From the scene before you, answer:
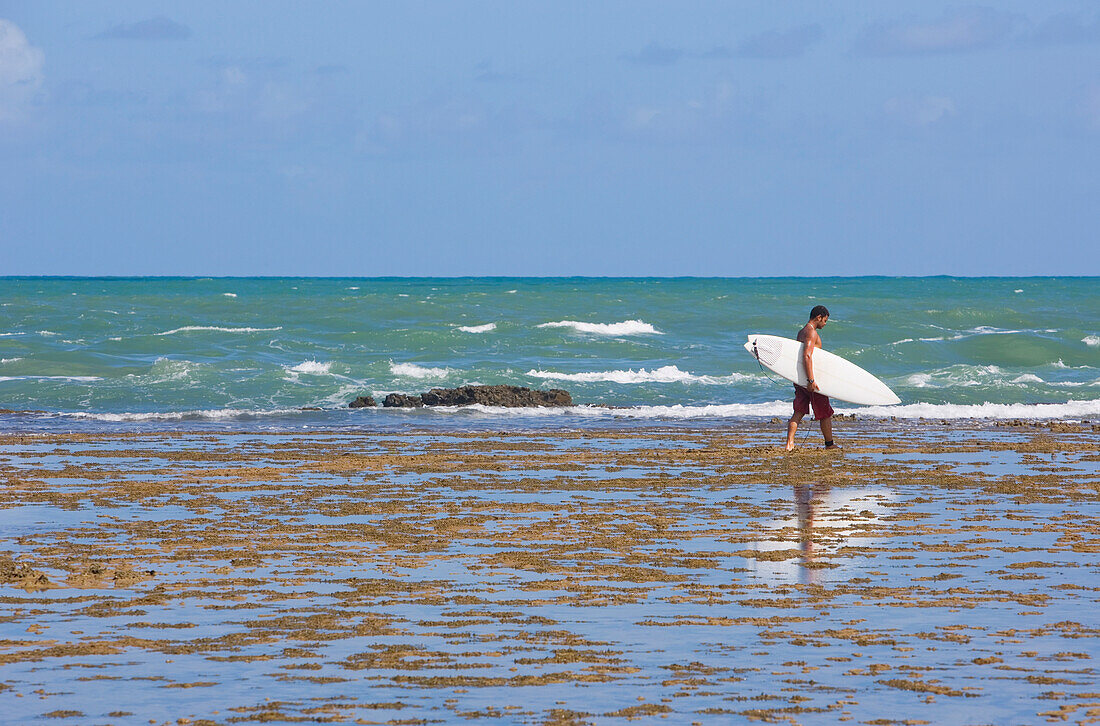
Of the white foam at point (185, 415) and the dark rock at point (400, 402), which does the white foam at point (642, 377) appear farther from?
the white foam at point (185, 415)

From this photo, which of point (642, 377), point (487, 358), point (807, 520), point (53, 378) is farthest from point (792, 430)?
point (487, 358)

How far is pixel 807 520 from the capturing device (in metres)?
11.4

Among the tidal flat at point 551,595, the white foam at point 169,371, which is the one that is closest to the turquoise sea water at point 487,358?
the white foam at point 169,371

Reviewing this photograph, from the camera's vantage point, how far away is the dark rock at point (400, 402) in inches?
1075

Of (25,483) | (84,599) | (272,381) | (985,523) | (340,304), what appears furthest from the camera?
(340,304)

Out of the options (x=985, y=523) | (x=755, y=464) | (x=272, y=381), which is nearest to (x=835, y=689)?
(x=985, y=523)

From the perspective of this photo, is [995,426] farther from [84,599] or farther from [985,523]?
[84,599]

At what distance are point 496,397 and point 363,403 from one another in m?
2.55

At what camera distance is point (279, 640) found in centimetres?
719

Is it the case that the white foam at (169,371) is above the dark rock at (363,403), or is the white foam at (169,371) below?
above

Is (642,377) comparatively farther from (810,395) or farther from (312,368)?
(810,395)

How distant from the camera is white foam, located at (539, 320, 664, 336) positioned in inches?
1892

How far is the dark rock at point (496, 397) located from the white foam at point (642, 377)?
5.68 metres

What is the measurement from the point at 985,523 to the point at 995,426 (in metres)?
11.9
